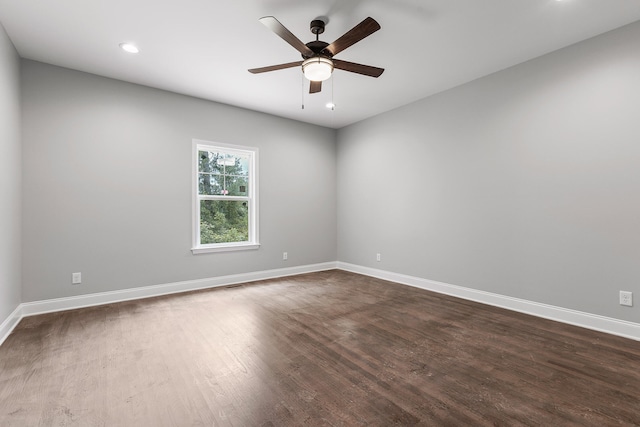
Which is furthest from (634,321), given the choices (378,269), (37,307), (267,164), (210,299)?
(37,307)

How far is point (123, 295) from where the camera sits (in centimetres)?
382

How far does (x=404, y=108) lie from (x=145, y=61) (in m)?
3.67

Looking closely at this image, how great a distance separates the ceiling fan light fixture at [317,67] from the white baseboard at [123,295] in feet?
11.1

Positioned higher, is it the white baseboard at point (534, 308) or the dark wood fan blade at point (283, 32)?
the dark wood fan blade at point (283, 32)

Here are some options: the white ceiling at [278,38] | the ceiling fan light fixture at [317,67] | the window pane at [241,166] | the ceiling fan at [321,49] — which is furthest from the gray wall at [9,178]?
the ceiling fan light fixture at [317,67]

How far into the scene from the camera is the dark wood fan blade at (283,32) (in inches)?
82.7

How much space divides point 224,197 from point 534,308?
4443 millimetres

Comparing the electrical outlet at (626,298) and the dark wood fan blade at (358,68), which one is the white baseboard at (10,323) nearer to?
the dark wood fan blade at (358,68)

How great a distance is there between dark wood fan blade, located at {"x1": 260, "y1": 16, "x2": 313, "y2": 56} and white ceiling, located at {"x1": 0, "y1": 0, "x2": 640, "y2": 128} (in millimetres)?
383

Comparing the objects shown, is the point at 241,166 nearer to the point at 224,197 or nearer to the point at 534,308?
the point at 224,197

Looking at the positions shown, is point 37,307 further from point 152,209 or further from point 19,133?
point 19,133

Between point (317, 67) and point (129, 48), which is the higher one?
point (129, 48)

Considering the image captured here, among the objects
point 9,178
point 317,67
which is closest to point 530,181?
point 317,67

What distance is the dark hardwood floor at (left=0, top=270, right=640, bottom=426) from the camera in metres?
1.69
